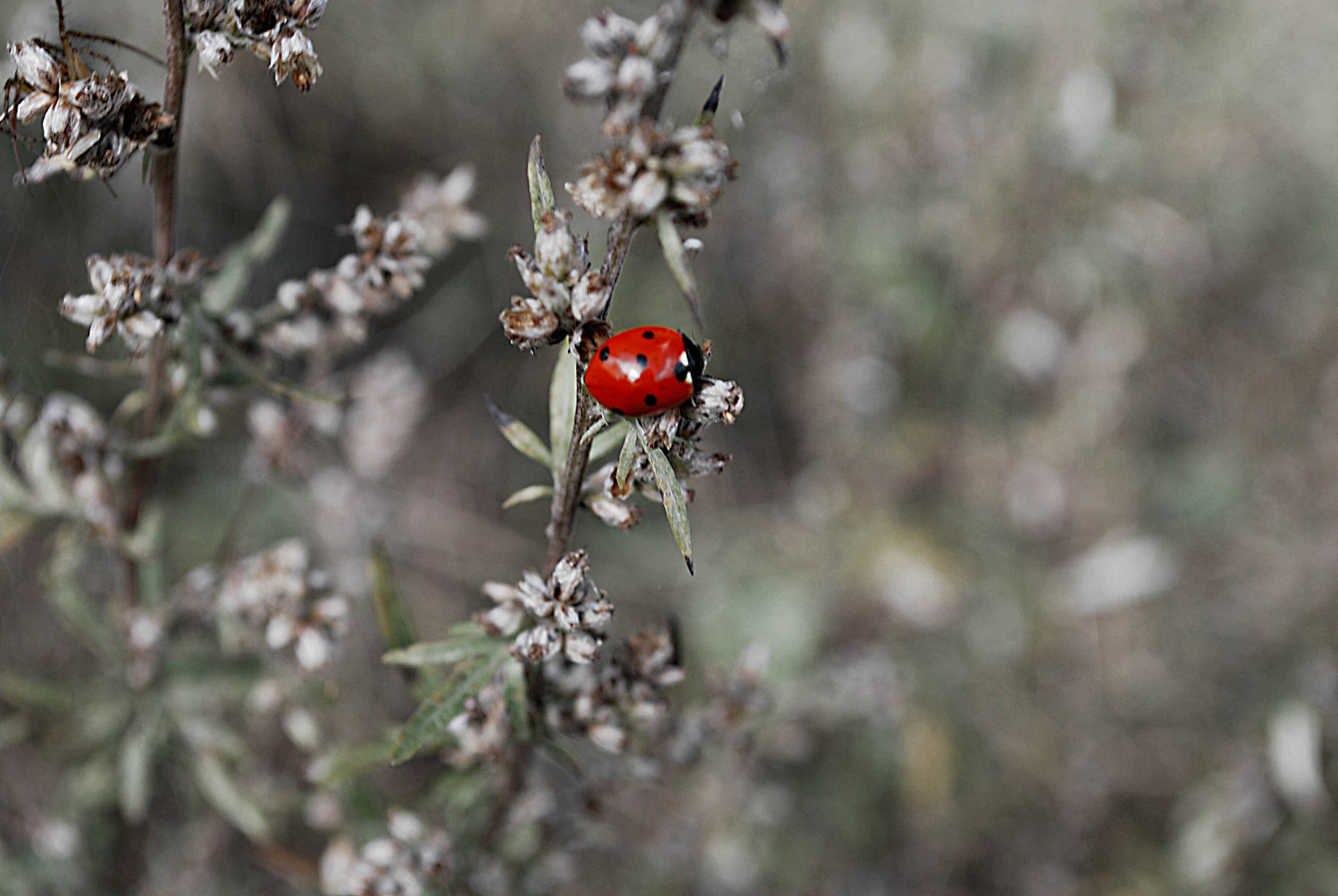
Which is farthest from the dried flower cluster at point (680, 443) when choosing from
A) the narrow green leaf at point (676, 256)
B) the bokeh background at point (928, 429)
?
the bokeh background at point (928, 429)

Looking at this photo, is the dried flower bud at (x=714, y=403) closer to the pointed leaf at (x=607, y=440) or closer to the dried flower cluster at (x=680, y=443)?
the dried flower cluster at (x=680, y=443)

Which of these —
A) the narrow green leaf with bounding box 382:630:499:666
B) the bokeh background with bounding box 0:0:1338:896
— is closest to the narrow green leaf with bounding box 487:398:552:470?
the narrow green leaf with bounding box 382:630:499:666

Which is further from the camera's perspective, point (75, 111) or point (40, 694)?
point (40, 694)

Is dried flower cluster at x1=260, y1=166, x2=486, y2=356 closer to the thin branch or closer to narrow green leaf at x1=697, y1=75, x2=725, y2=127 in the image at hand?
the thin branch

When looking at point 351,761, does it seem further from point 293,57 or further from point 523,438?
point 293,57

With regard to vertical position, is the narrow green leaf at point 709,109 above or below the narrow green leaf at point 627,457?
above

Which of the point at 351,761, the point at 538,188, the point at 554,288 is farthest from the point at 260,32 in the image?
the point at 351,761
